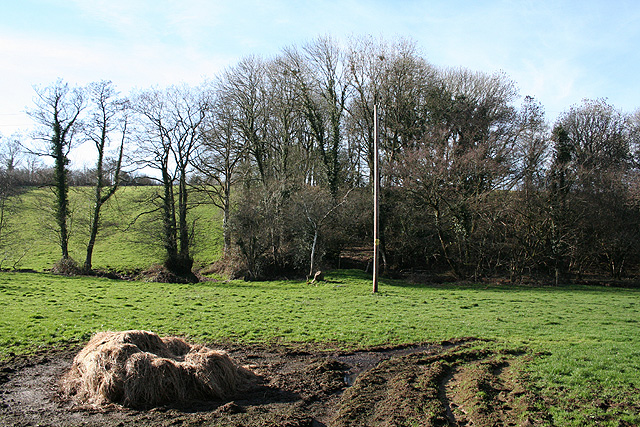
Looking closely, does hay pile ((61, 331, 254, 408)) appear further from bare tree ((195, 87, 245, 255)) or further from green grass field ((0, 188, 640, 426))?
bare tree ((195, 87, 245, 255))

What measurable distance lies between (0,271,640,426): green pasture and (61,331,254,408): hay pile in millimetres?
3683

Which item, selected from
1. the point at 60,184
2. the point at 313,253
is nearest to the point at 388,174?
the point at 313,253

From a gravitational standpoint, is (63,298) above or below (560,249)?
below

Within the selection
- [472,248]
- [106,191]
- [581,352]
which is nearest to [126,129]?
[106,191]

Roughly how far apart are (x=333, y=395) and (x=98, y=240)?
125ft

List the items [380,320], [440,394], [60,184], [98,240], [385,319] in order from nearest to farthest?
1. [440,394]
2. [380,320]
3. [385,319]
4. [60,184]
5. [98,240]

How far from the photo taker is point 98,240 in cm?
3881

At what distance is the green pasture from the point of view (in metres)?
7.39

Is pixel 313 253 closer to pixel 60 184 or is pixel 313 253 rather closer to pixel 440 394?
pixel 440 394

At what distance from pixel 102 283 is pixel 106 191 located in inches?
457

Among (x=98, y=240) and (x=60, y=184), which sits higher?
(x=60, y=184)

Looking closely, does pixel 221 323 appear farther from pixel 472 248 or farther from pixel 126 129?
pixel 126 129

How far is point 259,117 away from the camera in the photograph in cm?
3750

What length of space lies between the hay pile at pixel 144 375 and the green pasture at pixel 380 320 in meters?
3.68
